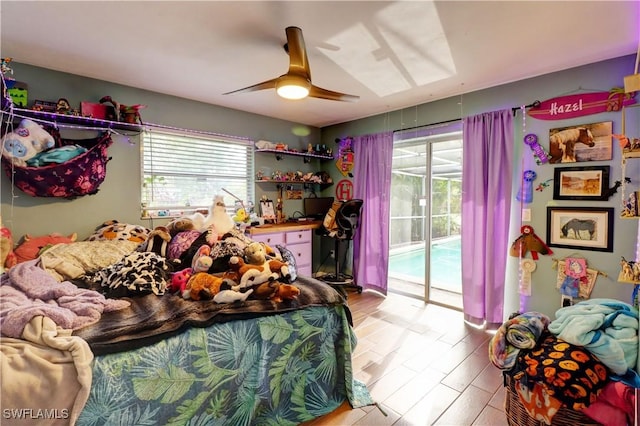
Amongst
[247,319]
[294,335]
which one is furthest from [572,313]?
[247,319]

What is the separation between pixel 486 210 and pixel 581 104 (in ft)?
3.84

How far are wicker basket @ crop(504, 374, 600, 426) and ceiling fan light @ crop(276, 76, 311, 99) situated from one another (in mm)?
2043

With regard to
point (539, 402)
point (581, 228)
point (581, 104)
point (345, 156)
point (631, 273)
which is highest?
point (581, 104)

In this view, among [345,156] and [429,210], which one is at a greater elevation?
[345,156]

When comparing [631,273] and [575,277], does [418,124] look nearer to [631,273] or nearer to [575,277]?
[575,277]

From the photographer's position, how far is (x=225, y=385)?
145cm

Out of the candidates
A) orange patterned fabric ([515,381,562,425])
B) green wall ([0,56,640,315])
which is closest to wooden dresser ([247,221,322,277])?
green wall ([0,56,640,315])

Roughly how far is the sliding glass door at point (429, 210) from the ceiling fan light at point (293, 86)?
2.09 metres

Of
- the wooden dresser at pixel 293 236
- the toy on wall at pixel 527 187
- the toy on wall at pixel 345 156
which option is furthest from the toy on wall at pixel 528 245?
the wooden dresser at pixel 293 236

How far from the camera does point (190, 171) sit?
3.54 metres

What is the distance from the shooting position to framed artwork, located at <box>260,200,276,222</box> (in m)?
4.12

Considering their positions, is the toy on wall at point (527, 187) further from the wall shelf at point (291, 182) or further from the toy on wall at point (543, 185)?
the wall shelf at point (291, 182)

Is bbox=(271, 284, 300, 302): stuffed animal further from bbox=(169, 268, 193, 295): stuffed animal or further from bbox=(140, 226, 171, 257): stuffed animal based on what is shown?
bbox=(140, 226, 171, 257): stuffed animal

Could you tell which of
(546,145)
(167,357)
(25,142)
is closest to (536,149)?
(546,145)
